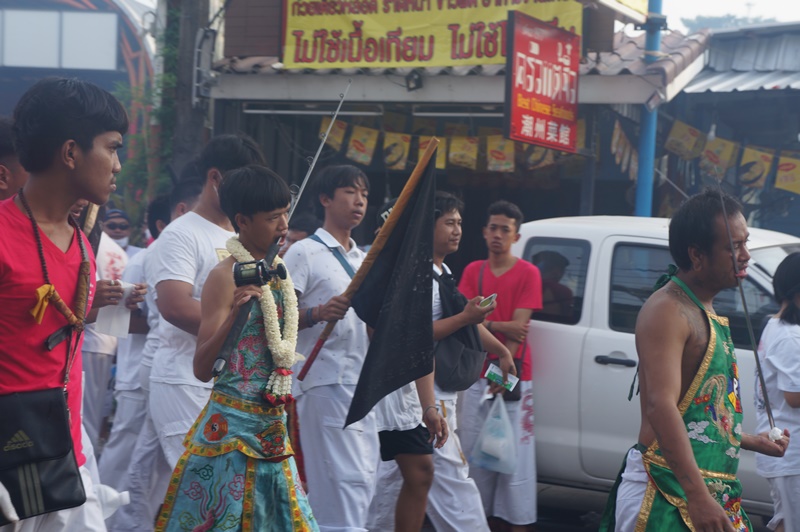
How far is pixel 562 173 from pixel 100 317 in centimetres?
778

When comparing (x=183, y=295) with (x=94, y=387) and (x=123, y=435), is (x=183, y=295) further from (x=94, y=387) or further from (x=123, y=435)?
(x=94, y=387)

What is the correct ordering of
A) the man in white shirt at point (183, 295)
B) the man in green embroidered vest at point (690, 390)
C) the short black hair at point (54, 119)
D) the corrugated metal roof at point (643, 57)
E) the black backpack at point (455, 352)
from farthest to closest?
the corrugated metal roof at point (643, 57) < the black backpack at point (455, 352) < the man in white shirt at point (183, 295) < the man in green embroidered vest at point (690, 390) < the short black hair at point (54, 119)

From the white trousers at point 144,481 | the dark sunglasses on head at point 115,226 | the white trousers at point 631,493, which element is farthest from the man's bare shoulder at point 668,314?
the dark sunglasses on head at point 115,226

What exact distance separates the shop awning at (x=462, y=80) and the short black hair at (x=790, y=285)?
14.6ft

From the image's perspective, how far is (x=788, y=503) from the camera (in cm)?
500

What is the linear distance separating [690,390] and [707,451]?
20cm

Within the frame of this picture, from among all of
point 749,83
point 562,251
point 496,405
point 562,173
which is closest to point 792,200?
point 749,83

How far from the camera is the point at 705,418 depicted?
3303 millimetres

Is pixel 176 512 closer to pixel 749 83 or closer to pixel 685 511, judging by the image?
pixel 685 511

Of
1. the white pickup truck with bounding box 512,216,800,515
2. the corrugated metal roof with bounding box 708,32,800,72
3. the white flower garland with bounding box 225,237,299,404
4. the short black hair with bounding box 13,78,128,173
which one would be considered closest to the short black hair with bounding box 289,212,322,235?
the white pickup truck with bounding box 512,216,800,515

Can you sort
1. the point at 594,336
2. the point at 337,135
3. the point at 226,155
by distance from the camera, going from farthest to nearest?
the point at 337,135
the point at 594,336
the point at 226,155

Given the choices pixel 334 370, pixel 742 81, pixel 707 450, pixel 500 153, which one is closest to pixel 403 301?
pixel 334 370

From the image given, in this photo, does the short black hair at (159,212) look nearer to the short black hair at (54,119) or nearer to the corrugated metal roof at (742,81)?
the short black hair at (54,119)

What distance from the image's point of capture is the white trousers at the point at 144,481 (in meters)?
5.12
